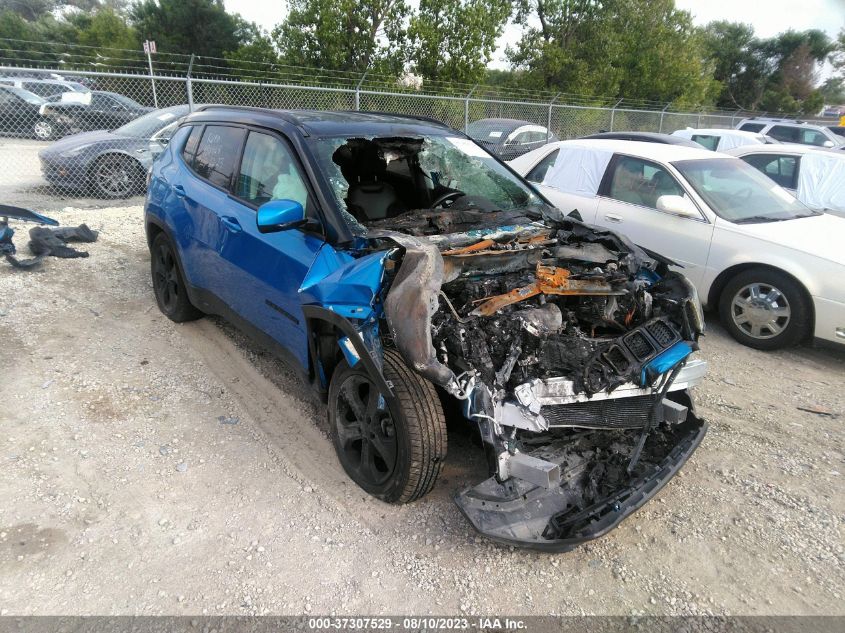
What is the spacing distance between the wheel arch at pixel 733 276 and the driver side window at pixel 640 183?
2.86ft

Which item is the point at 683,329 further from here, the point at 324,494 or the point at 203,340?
the point at 203,340

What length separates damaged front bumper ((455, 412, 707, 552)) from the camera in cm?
236

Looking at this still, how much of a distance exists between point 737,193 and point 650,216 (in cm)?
88

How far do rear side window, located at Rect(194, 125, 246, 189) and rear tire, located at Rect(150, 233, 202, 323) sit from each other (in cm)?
78

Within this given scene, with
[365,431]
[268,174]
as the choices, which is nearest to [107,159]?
[268,174]

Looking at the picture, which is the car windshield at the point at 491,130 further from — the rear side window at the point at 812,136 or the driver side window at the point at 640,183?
the rear side window at the point at 812,136

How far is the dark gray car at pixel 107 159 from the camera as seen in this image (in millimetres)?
8891

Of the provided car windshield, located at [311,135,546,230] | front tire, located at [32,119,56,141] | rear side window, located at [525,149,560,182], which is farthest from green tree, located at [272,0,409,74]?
car windshield, located at [311,135,546,230]

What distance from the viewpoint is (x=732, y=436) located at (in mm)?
3592

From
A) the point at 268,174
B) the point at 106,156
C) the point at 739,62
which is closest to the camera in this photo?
the point at 268,174

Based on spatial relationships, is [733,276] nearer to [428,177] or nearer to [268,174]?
[428,177]

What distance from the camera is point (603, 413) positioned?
2.64 meters

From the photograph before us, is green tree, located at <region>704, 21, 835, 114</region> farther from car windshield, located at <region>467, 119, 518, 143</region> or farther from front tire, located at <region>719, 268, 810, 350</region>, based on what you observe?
front tire, located at <region>719, 268, 810, 350</region>

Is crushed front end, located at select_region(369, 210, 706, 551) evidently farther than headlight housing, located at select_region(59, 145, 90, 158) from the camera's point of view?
No
